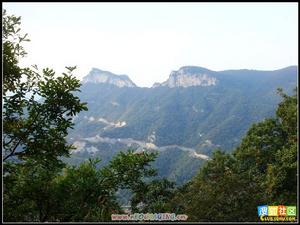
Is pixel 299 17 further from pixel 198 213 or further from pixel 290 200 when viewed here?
pixel 290 200

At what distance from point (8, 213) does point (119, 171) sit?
303cm

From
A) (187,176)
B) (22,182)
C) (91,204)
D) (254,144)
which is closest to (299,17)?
(91,204)

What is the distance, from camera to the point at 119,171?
9.95 metres

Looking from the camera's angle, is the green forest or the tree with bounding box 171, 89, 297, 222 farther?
the tree with bounding box 171, 89, 297, 222
